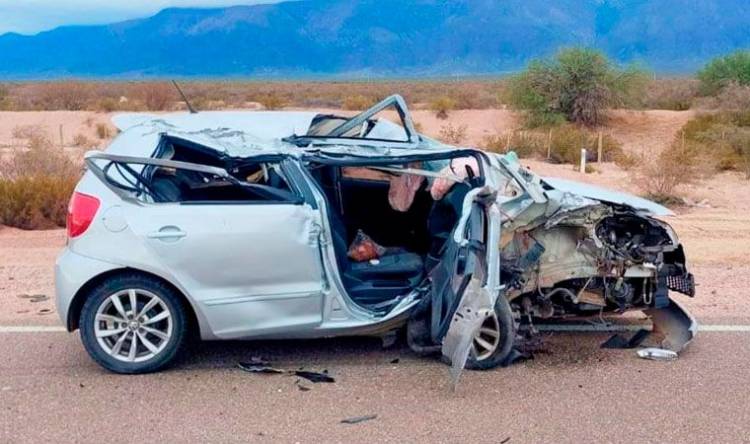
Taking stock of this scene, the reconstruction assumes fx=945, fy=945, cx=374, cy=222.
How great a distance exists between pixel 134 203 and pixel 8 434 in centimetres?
166

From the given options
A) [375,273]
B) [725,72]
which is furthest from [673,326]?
[725,72]

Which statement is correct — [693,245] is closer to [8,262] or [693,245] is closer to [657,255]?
[657,255]

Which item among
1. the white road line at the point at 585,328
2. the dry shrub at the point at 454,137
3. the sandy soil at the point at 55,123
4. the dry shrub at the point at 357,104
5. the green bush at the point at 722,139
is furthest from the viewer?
the dry shrub at the point at 357,104

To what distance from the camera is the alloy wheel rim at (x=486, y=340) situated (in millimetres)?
6371

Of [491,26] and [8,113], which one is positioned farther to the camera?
[491,26]

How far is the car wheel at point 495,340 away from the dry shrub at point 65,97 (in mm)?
47950

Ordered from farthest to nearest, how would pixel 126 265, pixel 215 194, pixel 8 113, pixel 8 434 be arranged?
pixel 8 113 < pixel 215 194 < pixel 126 265 < pixel 8 434

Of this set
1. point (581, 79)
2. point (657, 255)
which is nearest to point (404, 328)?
point (657, 255)

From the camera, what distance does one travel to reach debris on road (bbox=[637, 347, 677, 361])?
21.9 ft

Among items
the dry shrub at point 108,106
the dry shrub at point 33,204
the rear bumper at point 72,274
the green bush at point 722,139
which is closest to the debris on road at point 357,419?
the rear bumper at point 72,274

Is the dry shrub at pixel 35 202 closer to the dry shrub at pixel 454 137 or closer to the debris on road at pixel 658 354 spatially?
the debris on road at pixel 658 354

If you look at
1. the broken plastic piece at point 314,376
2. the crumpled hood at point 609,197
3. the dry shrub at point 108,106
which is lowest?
the broken plastic piece at point 314,376

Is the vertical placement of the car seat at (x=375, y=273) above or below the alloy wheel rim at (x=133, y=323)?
above

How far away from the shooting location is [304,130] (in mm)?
7207
